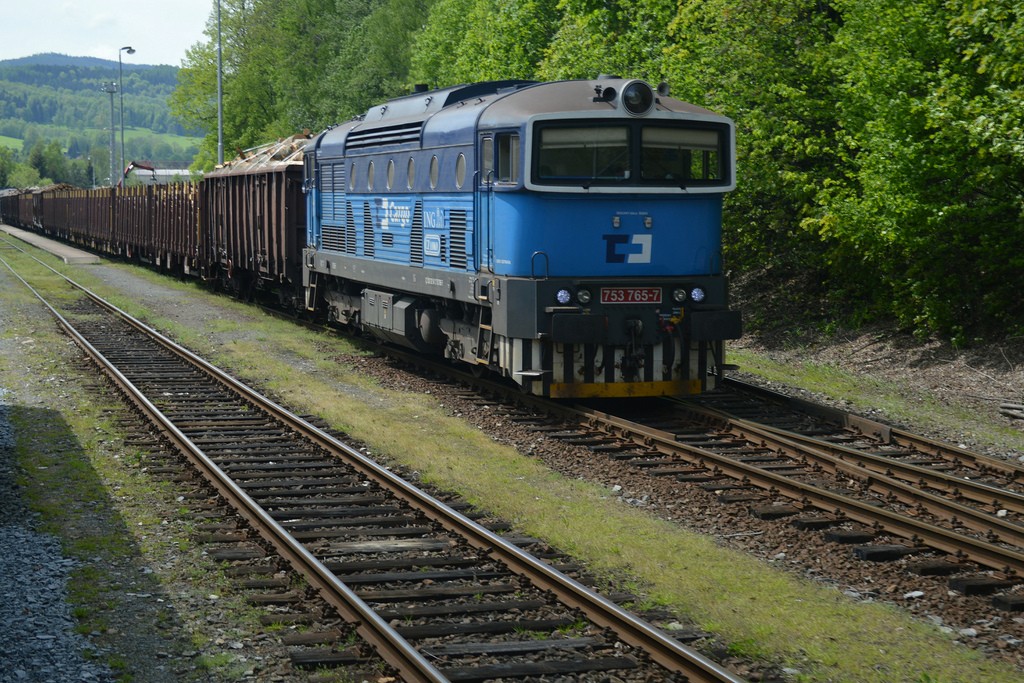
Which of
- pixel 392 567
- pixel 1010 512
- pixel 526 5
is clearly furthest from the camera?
pixel 526 5

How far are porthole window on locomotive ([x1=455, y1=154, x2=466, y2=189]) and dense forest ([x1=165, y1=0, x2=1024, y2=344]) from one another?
6.19 meters

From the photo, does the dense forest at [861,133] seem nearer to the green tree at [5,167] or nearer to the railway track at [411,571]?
the railway track at [411,571]

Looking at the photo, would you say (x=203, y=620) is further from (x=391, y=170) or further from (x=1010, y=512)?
(x=391, y=170)

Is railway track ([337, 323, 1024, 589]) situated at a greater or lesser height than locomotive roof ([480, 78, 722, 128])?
lesser

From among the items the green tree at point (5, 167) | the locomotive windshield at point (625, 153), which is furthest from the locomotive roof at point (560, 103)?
the green tree at point (5, 167)

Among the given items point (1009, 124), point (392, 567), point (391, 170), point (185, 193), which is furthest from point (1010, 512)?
point (185, 193)

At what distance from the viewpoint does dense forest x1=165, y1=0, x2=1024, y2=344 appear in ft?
51.2

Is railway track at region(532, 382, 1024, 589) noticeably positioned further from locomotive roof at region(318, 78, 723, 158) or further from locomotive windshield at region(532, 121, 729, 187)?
locomotive roof at region(318, 78, 723, 158)

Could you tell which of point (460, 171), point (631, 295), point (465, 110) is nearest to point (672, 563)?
point (631, 295)

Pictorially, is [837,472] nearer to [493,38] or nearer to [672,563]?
[672,563]

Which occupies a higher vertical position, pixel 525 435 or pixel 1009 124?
pixel 1009 124

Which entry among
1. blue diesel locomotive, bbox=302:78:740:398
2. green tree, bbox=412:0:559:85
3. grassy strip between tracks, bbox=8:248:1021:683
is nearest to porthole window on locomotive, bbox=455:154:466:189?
blue diesel locomotive, bbox=302:78:740:398

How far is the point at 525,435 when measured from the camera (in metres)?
12.7

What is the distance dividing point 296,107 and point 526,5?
28.9m
